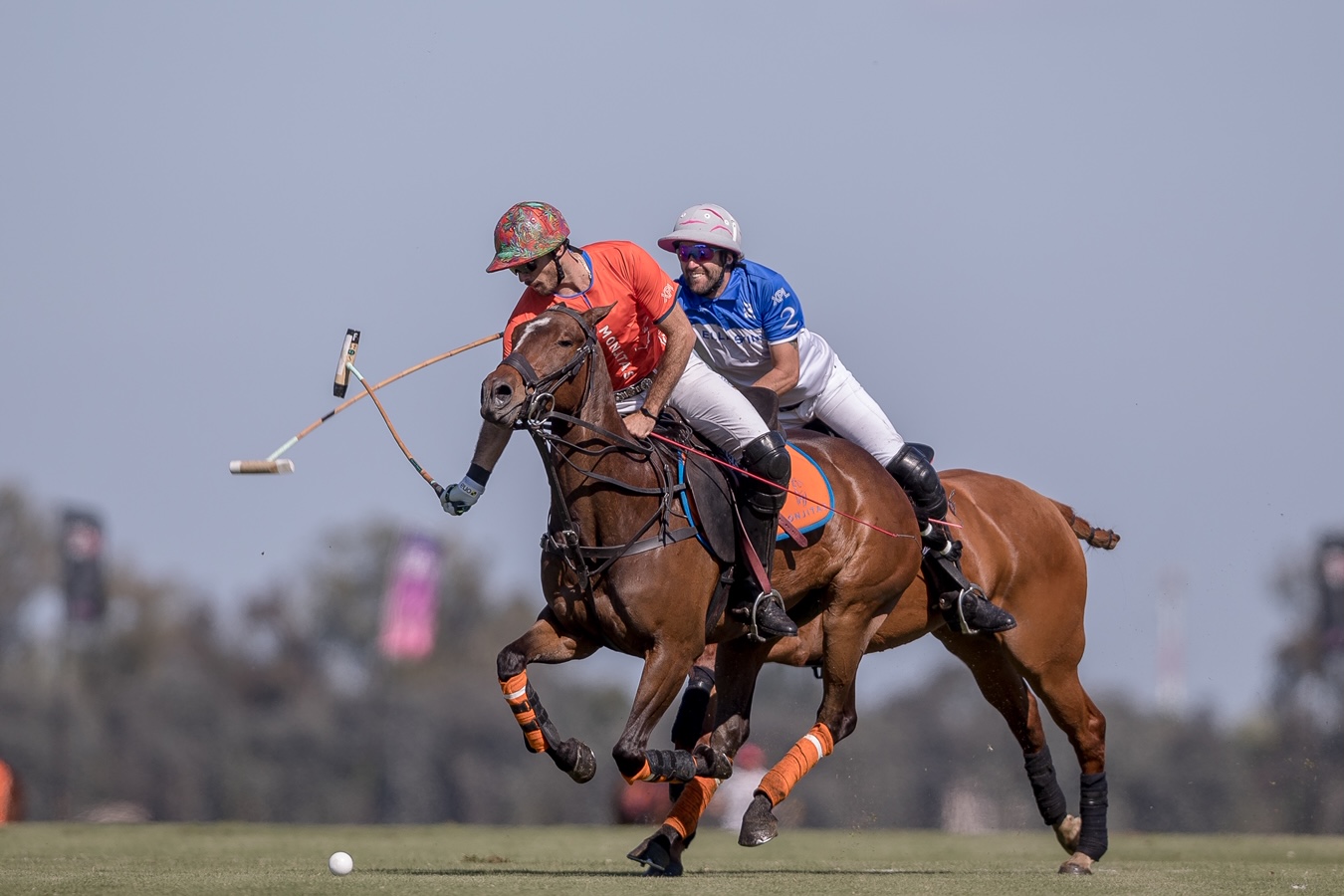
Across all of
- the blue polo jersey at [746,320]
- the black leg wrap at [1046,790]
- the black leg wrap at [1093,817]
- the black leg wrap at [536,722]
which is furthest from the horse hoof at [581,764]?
the black leg wrap at [1046,790]

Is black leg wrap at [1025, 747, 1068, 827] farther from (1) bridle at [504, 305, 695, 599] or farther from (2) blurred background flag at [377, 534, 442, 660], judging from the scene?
(2) blurred background flag at [377, 534, 442, 660]

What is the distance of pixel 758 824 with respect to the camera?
8.57 m

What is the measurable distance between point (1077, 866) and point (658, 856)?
242cm

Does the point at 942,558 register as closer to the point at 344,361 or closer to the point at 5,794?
the point at 344,361

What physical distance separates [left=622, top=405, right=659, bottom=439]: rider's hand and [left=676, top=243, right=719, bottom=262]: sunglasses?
1205 mm

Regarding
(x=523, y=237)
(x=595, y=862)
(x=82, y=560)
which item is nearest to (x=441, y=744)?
(x=82, y=560)

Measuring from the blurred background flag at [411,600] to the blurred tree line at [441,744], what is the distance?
422mm

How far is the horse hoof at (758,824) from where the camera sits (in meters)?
8.51

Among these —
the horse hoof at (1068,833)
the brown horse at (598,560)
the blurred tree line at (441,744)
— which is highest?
the brown horse at (598,560)

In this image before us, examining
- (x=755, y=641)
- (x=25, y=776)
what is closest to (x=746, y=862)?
(x=755, y=641)

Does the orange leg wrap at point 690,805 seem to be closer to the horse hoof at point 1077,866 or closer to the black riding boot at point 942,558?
the black riding boot at point 942,558

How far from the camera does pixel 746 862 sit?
10625 mm

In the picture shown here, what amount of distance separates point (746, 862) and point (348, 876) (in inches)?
117

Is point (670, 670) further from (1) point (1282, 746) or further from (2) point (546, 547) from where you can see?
(1) point (1282, 746)
